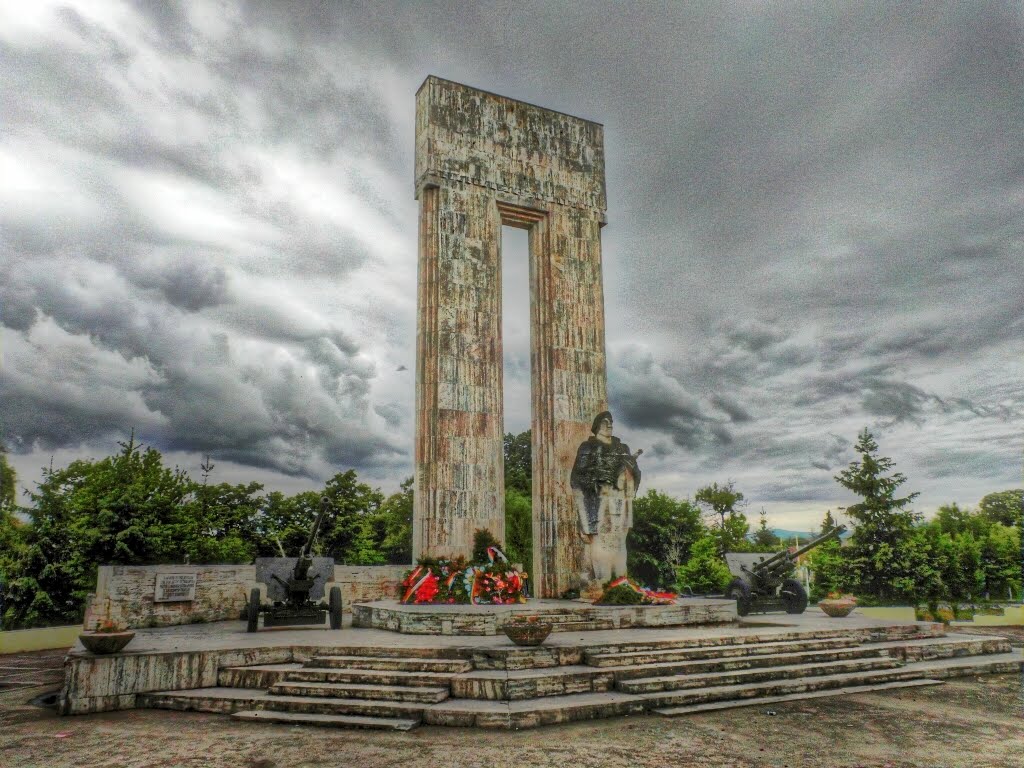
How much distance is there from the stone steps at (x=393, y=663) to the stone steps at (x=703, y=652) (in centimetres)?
168

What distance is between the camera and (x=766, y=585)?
14.7 meters

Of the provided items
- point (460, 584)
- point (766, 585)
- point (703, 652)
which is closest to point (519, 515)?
point (460, 584)

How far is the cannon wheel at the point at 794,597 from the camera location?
15.0 metres

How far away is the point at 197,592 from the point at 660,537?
940 inches

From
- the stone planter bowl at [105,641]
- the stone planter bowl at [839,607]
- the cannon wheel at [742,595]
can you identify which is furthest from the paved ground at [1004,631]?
the stone planter bowl at [105,641]

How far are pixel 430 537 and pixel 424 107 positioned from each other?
34.4 ft

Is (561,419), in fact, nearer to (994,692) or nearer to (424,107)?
(424,107)

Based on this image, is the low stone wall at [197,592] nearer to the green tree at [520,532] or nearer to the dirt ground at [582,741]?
the dirt ground at [582,741]

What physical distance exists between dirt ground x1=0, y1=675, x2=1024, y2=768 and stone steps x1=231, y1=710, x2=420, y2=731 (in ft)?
0.34

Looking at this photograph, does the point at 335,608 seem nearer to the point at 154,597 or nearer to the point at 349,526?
the point at 154,597

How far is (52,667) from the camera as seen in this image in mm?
11789

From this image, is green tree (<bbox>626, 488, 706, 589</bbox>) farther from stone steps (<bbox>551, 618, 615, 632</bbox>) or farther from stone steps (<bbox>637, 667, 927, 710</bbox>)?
stone steps (<bbox>637, 667, 927, 710</bbox>)

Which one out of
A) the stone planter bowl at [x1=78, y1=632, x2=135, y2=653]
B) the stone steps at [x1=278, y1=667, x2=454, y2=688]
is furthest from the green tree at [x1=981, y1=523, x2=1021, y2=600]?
the stone planter bowl at [x1=78, y1=632, x2=135, y2=653]

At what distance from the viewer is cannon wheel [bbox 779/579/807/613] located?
15.0 meters
